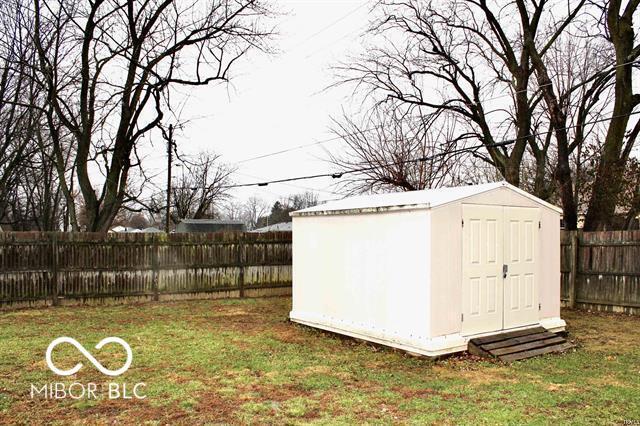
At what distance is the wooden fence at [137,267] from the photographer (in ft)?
33.2

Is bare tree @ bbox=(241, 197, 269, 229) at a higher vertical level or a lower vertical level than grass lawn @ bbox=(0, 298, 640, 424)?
higher

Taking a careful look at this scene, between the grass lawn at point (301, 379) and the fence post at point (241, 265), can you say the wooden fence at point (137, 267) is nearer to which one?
the fence post at point (241, 265)

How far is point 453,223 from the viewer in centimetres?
652

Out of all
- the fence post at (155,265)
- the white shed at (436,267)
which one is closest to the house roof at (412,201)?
the white shed at (436,267)

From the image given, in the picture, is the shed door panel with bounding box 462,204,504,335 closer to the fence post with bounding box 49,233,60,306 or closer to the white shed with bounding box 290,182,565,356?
the white shed with bounding box 290,182,565,356

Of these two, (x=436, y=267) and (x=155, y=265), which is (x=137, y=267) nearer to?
(x=155, y=265)

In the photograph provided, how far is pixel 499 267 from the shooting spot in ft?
22.9

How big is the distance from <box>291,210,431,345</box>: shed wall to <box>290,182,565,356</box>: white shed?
0.01 metres

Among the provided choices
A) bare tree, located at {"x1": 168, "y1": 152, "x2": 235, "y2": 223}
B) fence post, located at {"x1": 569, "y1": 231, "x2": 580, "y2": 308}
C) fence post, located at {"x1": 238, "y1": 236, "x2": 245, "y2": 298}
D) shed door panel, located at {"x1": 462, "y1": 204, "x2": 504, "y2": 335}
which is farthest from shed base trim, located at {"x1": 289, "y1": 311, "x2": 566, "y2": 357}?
bare tree, located at {"x1": 168, "y1": 152, "x2": 235, "y2": 223}

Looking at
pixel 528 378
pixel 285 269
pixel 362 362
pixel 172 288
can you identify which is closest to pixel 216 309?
pixel 172 288

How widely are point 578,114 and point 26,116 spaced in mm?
17305

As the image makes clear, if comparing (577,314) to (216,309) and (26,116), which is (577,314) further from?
(26,116)

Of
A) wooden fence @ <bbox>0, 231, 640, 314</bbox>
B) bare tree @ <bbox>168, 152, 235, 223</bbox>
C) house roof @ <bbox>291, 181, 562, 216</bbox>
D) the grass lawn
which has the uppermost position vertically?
bare tree @ <bbox>168, 152, 235, 223</bbox>

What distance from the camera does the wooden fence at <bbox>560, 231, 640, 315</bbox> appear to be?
9.66 meters
